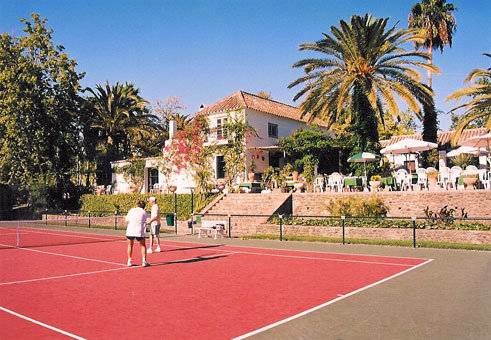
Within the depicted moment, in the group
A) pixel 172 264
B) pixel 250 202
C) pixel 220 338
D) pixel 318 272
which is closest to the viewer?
pixel 220 338

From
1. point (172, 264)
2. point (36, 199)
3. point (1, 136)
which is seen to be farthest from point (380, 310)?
point (1, 136)

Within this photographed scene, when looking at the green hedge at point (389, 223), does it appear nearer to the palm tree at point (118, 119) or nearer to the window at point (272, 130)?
the window at point (272, 130)

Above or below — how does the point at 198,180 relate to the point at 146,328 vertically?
above

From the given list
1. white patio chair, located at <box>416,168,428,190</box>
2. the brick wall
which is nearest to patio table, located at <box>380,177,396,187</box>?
white patio chair, located at <box>416,168,428,190</box>

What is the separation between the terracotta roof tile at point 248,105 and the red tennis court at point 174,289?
71.3ft

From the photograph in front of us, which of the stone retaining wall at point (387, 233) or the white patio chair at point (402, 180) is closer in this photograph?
the stone retaining wall at point (387, 233)

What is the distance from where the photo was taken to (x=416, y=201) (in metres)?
22.2

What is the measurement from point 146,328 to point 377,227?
46.6 ft

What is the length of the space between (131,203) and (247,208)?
11.9m

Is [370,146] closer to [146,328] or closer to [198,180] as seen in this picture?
[198,180]

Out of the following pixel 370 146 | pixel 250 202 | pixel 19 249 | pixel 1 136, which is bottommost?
pixel 19 249

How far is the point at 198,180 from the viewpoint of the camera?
105 ft

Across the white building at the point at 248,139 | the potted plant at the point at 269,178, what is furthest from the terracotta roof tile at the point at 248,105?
the potted plant at the point at 269,178

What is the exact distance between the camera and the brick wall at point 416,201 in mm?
20156
